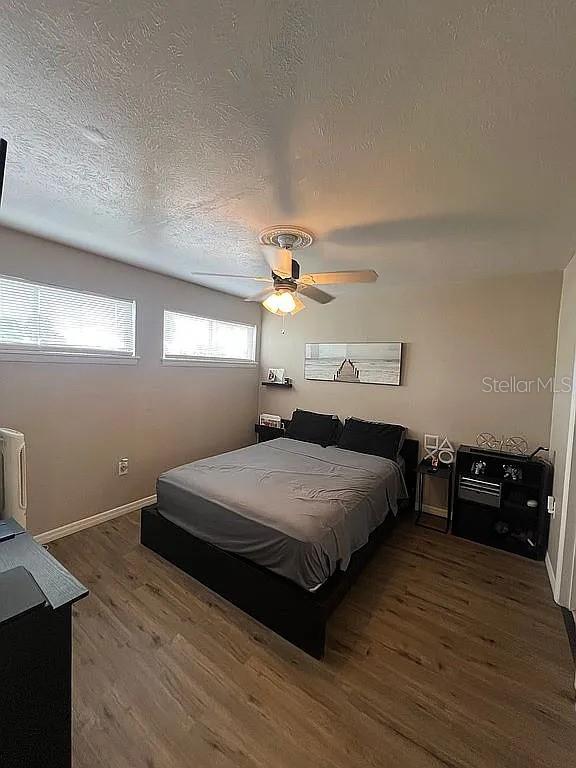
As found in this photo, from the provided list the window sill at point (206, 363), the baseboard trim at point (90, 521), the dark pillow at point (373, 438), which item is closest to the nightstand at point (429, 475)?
the dark pillow at point (373, 438)

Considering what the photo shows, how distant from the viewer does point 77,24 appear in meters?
0.97

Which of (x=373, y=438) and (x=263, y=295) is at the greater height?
(x=263, y=295)

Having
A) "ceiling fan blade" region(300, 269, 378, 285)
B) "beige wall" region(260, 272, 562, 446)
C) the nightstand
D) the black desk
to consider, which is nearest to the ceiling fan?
"ceiling fan blade" region(300, 269, 378, 285)

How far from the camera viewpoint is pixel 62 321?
9.59 feet

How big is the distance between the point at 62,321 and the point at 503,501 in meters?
4.19

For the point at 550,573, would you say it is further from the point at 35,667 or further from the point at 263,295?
the point at 35,667

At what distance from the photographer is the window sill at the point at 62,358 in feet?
8.63

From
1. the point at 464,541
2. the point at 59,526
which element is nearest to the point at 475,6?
the point at 464,541

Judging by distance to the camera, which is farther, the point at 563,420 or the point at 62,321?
the point at 62,321

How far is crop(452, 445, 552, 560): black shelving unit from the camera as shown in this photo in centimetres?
292

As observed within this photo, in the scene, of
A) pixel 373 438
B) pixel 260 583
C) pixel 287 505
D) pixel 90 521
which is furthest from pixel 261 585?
pixel 373 438

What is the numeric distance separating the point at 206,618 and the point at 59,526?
172cm

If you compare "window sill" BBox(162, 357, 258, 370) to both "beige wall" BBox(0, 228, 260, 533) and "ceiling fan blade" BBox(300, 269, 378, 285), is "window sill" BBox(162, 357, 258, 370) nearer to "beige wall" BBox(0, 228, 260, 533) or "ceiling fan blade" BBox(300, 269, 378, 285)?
"beige wall" BBox(0, 228, 260, 533)

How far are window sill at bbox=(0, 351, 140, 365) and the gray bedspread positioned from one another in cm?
128
